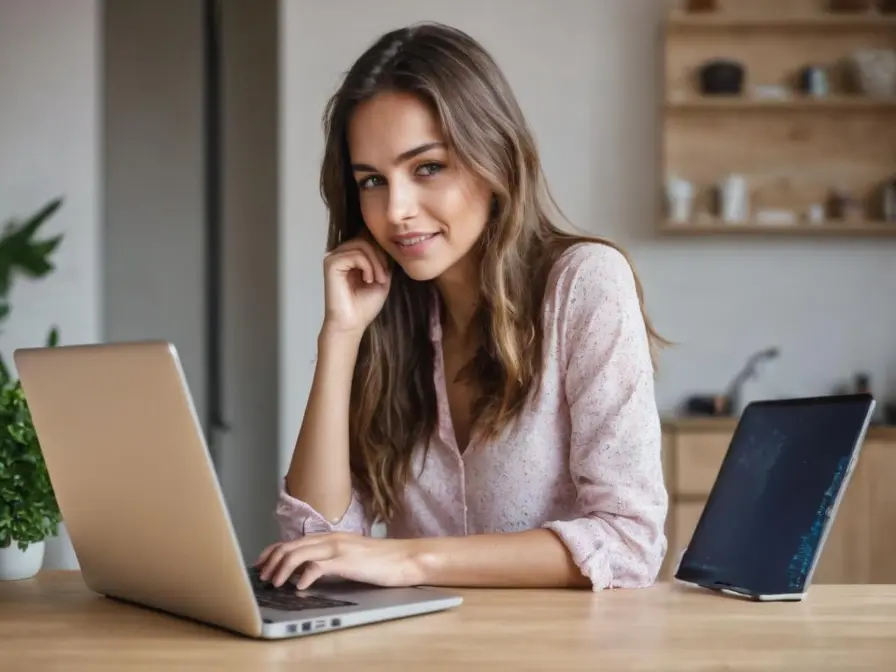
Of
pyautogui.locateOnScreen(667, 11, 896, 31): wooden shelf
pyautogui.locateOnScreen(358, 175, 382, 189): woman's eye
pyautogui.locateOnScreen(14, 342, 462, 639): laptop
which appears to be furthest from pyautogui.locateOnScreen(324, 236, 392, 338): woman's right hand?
pyautogui.locateOnScreen(667, 11, 896, 31): wooden shelf

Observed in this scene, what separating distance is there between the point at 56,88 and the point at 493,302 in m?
2.72

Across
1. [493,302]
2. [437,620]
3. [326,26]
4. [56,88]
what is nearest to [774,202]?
[326,26]

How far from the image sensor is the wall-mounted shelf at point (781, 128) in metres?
4.33

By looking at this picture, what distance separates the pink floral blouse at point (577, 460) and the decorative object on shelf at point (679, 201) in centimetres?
251

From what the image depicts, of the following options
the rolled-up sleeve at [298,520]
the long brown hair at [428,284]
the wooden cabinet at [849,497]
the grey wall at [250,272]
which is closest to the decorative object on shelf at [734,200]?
the wooden cabinet at [849,497]

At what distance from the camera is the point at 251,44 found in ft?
16.0

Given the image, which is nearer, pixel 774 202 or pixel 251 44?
pixel 774 202

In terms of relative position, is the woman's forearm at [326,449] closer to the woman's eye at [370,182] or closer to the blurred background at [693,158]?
the woman's eye at [370,182]

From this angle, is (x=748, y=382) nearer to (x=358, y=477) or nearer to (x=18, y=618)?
(x=358, y=477)

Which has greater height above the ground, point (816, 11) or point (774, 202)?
point (816, 11)

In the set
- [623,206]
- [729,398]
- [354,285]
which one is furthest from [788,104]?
[354,285]

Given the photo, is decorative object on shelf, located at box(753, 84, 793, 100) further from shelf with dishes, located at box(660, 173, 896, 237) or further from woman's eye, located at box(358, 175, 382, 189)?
woman's eye, located at box(358, 175, 382, 189)

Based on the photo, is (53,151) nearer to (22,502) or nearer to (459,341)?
(459,341)

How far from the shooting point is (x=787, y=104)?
4219 mm
